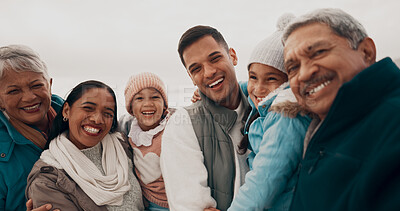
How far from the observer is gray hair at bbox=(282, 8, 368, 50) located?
1.14m

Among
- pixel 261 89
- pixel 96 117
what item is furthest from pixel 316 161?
pixel 96 117

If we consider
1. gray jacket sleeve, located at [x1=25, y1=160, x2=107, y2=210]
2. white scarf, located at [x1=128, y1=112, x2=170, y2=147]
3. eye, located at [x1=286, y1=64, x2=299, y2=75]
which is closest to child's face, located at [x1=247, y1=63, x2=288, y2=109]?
eye, located at [x1=286, y1=64, x2=299, y2=75]

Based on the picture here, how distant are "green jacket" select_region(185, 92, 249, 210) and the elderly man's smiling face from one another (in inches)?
32.8

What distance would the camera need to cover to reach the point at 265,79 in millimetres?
1782

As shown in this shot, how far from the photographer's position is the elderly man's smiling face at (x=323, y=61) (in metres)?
1.11

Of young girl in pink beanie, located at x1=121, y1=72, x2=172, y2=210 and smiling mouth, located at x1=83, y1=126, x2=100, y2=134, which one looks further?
young girl in pink beanie, located at x1=121, y1=72, x2=172, y2=210

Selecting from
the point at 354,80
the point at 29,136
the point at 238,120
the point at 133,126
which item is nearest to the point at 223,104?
the point at 238,120

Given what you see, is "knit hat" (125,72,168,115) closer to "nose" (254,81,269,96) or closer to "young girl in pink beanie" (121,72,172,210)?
"young girl in pink beanie" (121,72,172,210)

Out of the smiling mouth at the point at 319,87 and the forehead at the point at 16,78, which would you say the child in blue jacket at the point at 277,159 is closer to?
the smiling mouth at the point at 319,87

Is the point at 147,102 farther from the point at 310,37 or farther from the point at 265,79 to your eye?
the point at 310,37

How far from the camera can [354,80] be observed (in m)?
1.02

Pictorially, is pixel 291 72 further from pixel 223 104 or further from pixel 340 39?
pixel 223 104

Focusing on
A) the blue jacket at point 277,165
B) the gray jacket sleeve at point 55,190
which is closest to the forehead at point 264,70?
the blue jacket at point 277,165

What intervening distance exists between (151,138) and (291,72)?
5.10 feet
